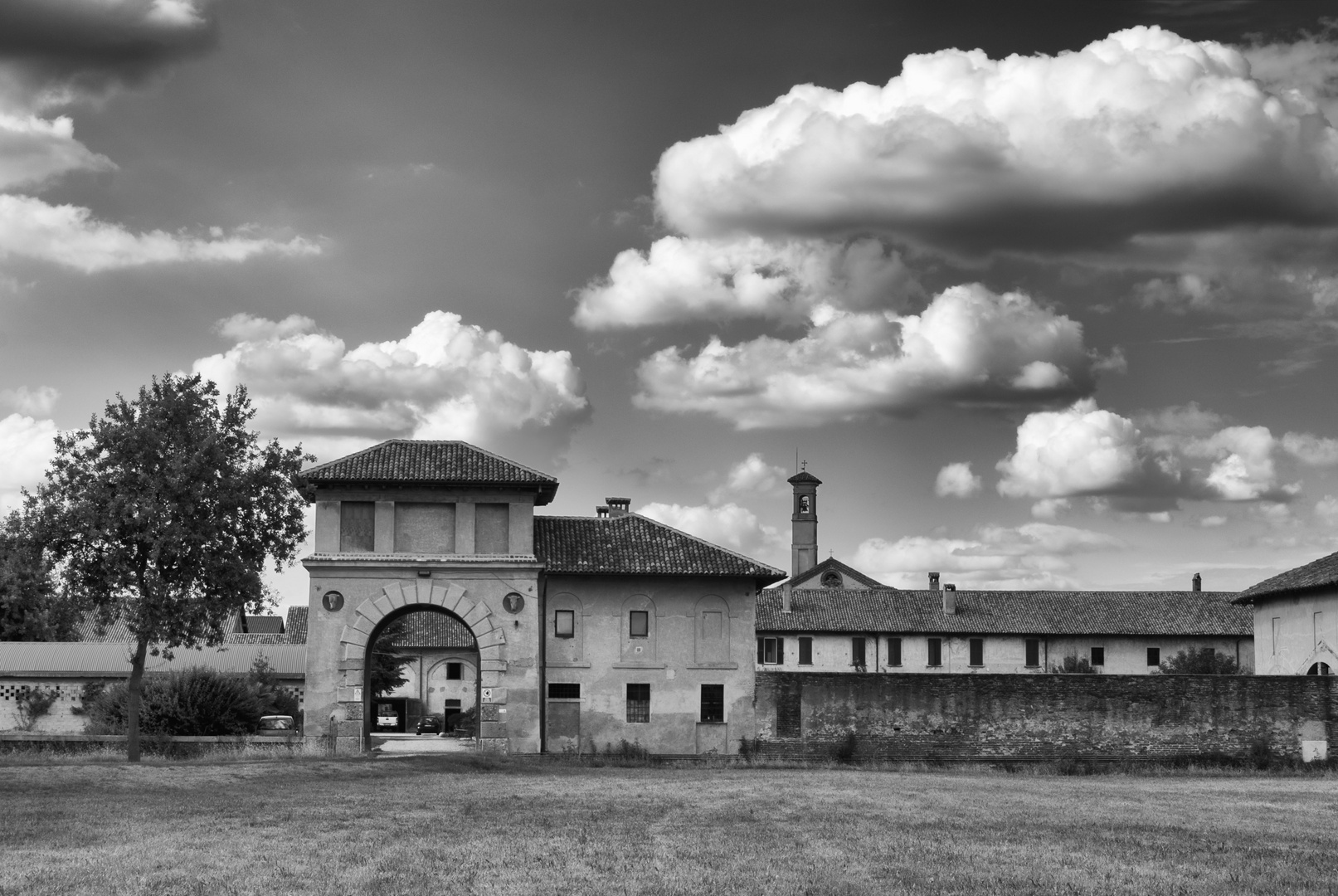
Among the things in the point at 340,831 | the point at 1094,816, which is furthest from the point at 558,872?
the point at 1094,816

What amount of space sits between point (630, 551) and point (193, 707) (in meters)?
13.7

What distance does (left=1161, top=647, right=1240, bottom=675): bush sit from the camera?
6612 centimetres

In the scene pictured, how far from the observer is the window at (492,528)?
128 ft

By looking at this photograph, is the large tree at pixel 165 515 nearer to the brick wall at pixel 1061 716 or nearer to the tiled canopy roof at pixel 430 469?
the tiled canopy roof at pixel 430 469

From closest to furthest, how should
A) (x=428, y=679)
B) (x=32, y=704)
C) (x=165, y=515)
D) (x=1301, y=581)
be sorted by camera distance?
(x=165, y=515) → (x=1301, y=581) → (x=32, y=704) → (x=428, y=679)

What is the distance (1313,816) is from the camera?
21.6 metres

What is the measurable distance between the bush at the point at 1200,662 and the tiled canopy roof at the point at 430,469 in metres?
39.5

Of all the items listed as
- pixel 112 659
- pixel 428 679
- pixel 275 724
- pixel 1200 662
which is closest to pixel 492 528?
pixel 275 724

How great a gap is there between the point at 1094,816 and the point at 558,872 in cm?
1004

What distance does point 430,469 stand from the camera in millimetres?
38938

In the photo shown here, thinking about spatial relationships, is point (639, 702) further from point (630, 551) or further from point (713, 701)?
point (630, 551)

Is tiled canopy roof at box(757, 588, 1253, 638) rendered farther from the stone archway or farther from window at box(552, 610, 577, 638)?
the stone archway

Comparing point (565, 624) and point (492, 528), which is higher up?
point (492, 528)

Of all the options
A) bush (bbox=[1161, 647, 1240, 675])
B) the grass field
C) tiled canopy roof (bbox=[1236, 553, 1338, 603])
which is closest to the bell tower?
bush (bbox=[1161, 647, 1240, 675])
